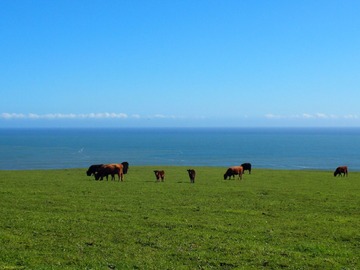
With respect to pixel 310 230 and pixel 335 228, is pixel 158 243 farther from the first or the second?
pixel 335 228

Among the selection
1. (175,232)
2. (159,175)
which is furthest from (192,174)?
(175,232)

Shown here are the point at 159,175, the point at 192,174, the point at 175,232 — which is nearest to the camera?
the point at 175,232

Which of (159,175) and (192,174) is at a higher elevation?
(192,174)

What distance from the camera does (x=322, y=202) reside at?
2373cm

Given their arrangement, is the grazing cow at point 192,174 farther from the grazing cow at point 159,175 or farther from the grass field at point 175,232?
the grass field at point 175,232

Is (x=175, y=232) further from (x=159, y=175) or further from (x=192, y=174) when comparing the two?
(x=159, y=175)

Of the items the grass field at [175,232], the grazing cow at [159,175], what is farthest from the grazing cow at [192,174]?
the grass field at [175,232]

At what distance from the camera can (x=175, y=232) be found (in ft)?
50.7

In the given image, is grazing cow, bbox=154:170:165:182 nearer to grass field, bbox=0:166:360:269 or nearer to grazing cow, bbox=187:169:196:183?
grazing cow, bbox=187:169:196:183

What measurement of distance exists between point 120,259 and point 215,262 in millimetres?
2686

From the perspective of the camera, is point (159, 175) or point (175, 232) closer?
point (175, 232)

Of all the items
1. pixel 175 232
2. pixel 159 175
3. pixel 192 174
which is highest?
pixel 175 232

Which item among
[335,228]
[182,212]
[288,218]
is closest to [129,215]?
[182,212]

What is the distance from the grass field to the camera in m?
12.1
